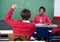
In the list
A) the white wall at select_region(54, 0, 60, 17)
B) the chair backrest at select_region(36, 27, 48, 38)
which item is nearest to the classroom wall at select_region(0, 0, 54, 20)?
the white wall at select_region(54, 0, 60, 17)

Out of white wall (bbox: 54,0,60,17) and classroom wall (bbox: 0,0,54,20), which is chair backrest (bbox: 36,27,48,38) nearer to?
classroom wall (bbox: 0,0,54,20)

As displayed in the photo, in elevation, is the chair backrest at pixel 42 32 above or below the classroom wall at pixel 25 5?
below

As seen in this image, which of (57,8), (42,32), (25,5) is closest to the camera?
(42,32)

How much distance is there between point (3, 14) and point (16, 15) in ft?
1.48

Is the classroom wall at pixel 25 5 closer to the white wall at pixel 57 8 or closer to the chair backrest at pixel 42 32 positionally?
the white wall at pixel 57 8

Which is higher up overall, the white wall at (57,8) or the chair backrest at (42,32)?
the white wall at (57,8)

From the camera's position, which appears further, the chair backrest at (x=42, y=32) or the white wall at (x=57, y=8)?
the white wall at (x=57, y=8)

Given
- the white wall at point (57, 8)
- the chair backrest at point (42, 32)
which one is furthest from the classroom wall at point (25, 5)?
the chair backrest at point (42, 32)

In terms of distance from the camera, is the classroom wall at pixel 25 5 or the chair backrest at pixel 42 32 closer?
the chair backrest at pixel 42 32

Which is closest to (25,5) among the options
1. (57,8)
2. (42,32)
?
(57,8)

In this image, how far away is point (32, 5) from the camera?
666 cm

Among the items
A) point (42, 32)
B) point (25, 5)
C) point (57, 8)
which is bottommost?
point (42, 32)

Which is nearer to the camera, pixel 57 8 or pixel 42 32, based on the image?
pixel 42 32

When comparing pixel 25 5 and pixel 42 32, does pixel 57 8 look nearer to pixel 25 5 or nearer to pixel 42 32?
pixel 25 5
